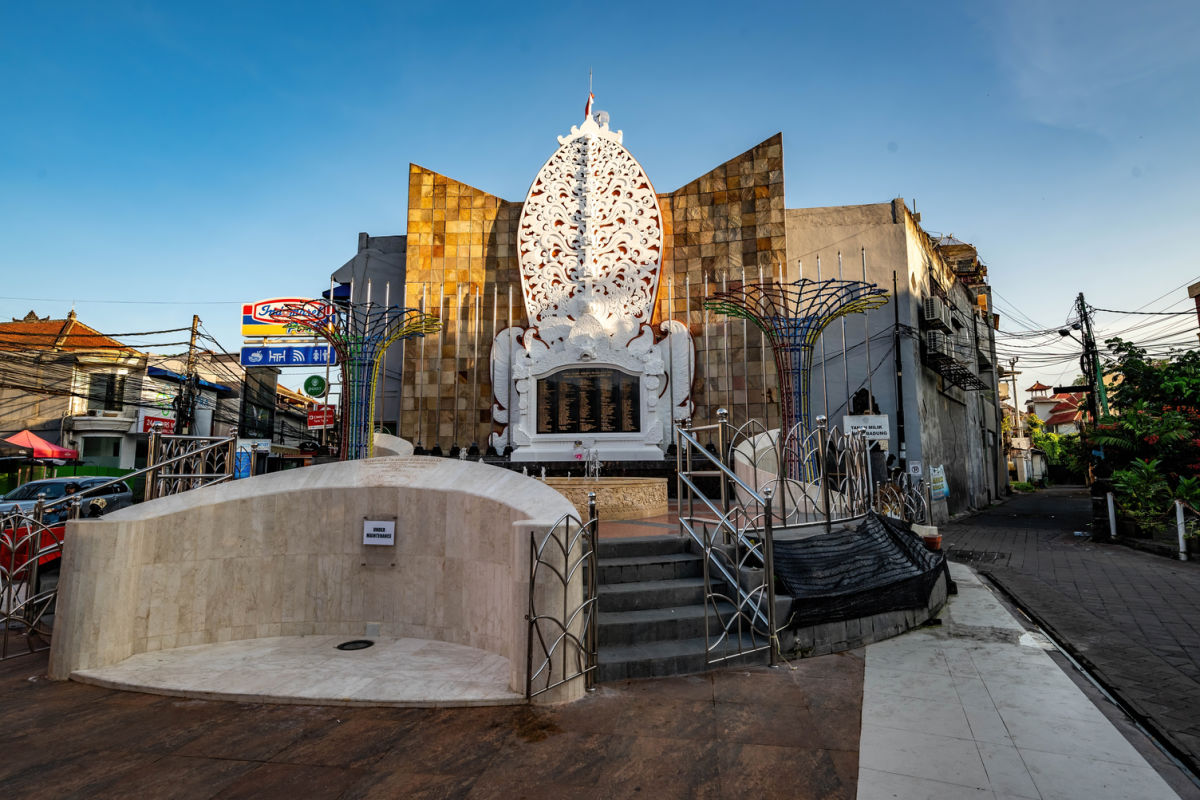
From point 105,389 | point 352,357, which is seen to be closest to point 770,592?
point 352,357

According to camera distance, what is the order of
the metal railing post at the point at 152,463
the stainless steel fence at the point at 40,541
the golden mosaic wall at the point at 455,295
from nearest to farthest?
the stainless steel fence at the point at 40,541
the metal railing post at the point at 152,463
the golden mosaic wall at the point at 455,295

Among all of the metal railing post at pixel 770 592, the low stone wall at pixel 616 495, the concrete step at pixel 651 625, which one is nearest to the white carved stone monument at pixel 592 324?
the low stone wall at pixel 616 495

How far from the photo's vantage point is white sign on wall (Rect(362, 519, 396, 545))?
228 inches

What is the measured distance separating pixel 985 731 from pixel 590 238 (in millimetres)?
13755

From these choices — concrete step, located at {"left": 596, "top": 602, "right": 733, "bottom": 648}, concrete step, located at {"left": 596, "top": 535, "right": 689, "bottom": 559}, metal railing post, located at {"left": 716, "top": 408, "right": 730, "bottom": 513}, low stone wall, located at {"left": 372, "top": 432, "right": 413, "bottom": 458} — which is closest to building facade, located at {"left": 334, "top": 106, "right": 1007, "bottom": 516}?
low stone wall, located at {"left": 372, "top": 432, "right": 413, "bottom": 458}

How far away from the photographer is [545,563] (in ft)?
13.6

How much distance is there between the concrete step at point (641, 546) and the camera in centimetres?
589

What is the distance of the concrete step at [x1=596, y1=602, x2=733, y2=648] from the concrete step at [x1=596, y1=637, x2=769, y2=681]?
2.4 inches

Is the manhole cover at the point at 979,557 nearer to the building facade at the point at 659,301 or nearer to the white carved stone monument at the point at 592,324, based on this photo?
the building facade at the point at 659,301

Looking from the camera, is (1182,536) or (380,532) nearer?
(380,532)

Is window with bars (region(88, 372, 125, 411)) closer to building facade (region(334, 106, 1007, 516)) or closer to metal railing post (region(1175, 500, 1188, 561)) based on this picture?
building facade (region(334, 106, 1007, 516))

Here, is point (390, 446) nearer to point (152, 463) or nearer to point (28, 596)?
point (152, 463)

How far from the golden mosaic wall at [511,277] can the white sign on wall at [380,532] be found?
10348mm

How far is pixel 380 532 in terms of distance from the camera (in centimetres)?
583
